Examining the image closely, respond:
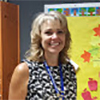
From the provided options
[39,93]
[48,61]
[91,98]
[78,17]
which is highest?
[78,17]

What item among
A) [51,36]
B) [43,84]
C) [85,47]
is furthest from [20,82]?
[85,47]

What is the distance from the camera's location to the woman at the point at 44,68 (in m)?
1.06

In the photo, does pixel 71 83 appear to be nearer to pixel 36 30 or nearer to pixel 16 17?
pixel 36 30

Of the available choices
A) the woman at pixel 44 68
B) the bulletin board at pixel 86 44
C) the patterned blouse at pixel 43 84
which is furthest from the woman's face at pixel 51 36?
the bulletin board at pixel 86 44

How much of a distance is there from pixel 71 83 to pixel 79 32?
0.87 meters

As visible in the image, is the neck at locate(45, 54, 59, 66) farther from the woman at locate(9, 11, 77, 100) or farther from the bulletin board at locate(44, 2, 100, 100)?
the bulletin board at locate(44, 2, 100, 100)

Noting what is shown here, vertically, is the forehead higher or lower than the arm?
higher

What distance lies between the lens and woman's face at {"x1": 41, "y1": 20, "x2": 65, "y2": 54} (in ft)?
3.44

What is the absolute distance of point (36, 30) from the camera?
1087 mm

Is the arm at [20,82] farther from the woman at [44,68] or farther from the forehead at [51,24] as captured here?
→ the forehead at [51,24]

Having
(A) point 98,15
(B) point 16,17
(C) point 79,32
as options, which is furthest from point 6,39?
(A) point 98,15

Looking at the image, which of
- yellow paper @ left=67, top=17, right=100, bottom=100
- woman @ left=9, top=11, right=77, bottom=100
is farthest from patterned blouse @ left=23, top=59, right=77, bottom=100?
yellow paper @ left=67, top=17, right=100, bottom=100

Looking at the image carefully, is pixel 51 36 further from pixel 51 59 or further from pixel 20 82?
pixel 20 82

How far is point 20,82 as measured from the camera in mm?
1060
